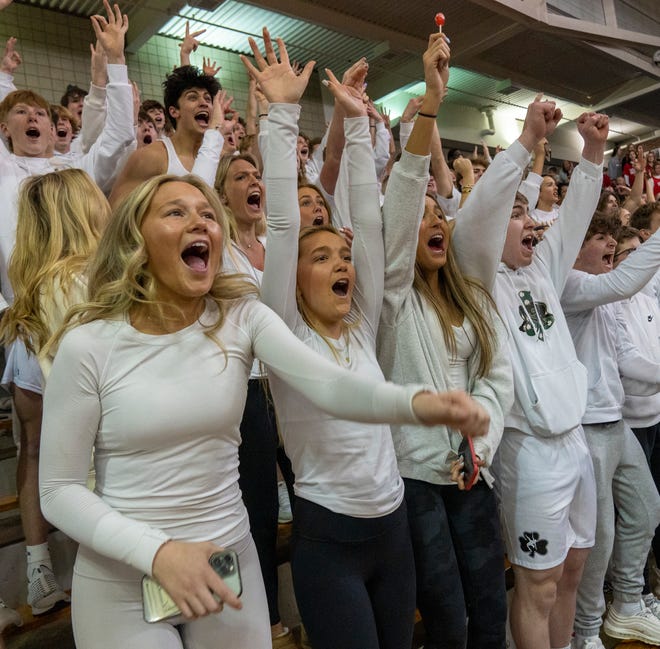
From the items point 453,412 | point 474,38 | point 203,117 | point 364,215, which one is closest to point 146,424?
point 453,412

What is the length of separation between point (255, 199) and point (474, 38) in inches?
205

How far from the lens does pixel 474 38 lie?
20.5 feet

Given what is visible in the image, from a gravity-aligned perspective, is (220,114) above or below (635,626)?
above

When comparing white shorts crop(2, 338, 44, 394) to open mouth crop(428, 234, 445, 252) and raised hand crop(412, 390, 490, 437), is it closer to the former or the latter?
open mouth crop(428, 234, 445, 252)

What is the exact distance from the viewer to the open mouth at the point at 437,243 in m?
1.69

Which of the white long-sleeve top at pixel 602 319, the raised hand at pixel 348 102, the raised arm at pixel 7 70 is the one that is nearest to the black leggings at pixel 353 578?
the raised hand at pixel 348 102

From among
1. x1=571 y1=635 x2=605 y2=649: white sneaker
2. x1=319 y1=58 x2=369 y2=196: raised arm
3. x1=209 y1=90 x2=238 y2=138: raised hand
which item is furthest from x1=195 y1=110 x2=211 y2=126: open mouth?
x1=571 y1=635 x2=605 y2=649: white sneaker

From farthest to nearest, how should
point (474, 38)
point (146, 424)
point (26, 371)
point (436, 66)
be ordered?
point (474, 38) < point (26, 371) < point (436, 66) < point (146, 424)

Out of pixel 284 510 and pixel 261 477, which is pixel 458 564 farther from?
pixel 284 510

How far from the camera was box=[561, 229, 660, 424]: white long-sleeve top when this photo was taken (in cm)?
217

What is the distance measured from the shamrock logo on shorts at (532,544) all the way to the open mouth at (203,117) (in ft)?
6.56

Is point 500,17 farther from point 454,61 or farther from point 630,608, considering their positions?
point 630,608

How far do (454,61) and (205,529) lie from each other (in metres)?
6.69

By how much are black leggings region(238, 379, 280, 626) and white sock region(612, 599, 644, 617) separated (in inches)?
56.8
